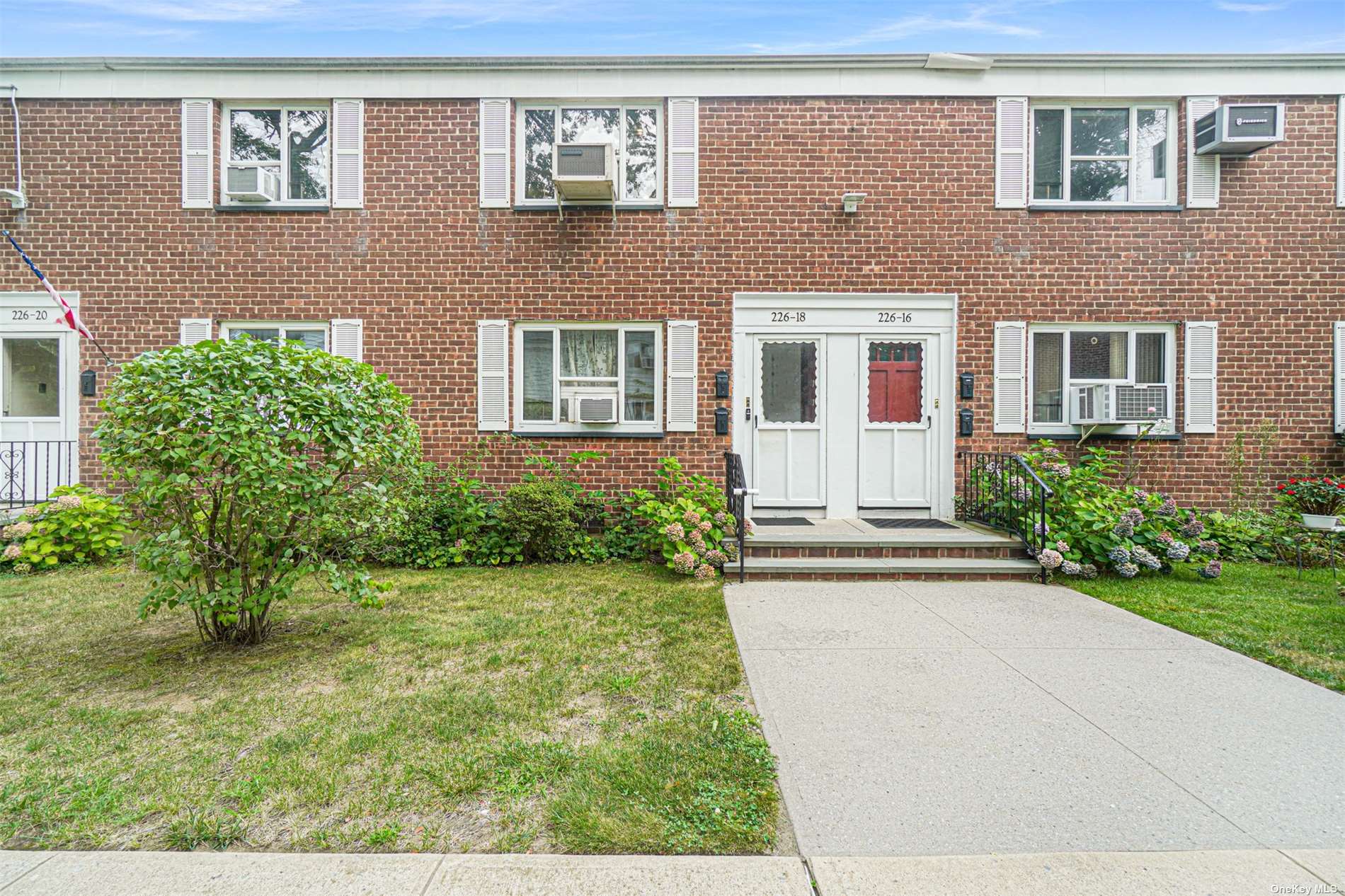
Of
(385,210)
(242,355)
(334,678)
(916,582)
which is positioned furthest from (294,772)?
(385,210)

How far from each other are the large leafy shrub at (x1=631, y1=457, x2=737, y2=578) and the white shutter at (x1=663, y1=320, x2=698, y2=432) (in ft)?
1.82

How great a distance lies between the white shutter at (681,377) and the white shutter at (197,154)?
5.61 metres

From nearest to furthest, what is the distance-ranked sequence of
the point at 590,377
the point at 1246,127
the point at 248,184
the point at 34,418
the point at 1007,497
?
the point at 1007,497
the point at 1246,127
the point at 248,184
the point at 34,418
the point at 590,377

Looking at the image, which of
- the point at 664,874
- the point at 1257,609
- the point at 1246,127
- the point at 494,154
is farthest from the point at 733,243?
the point at 664,874

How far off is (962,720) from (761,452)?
5011mm

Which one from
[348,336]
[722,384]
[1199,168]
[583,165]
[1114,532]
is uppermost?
[1199,168]

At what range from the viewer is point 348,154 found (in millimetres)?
7961

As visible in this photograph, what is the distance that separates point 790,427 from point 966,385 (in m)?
2.09

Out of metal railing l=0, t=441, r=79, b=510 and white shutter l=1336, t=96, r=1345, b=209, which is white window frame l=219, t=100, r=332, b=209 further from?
white shutter l=1336, t=96, r=1345, b=209

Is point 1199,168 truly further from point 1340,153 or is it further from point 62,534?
point 62,534

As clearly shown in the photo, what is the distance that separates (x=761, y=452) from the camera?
8117 millimetres

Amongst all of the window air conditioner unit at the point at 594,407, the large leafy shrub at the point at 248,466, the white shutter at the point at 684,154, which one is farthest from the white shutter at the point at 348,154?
the large leafy shrub at the point at 248,466

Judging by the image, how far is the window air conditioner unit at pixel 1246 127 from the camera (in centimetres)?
746

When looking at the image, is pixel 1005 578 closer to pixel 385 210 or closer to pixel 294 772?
pixel 294 772
